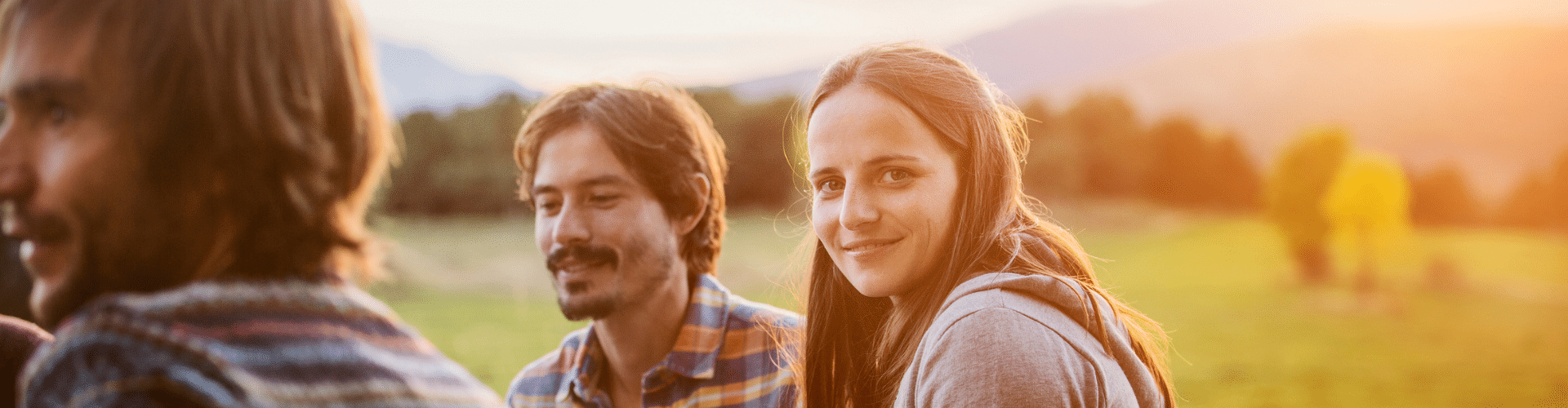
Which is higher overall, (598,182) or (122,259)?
(122,259)

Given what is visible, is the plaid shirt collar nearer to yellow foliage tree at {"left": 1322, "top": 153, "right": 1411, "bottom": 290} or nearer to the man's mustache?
the man's mustache

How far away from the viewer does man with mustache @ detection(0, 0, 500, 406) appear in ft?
3.74

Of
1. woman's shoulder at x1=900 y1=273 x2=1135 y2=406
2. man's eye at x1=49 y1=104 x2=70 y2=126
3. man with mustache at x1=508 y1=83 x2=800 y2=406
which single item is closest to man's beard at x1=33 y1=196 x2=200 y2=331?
man's eye at x1=49 y1=104 x2=70 y2=126

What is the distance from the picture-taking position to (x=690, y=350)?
11.2ft

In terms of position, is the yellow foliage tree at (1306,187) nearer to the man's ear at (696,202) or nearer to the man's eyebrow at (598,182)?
the man's ear at (696,202)

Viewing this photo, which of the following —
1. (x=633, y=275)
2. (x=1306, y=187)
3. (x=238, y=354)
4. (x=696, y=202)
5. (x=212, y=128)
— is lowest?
(x=1306, y=187)

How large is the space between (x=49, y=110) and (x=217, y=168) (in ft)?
0.79

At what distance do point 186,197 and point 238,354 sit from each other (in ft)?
0.83

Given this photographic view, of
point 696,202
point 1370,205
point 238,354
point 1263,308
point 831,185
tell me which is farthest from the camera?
point 1263,308

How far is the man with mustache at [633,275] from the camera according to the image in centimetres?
331

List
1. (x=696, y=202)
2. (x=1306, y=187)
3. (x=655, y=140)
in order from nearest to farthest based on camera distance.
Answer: (x=655, y=140) → (x=696, y=202) → (x=1306, y=187)

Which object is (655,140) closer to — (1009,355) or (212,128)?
(1009,355)

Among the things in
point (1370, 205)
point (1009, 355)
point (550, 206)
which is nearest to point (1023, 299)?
point (1009, 355)

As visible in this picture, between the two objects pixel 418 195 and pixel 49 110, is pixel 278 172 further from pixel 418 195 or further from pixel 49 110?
pixel 418 195
